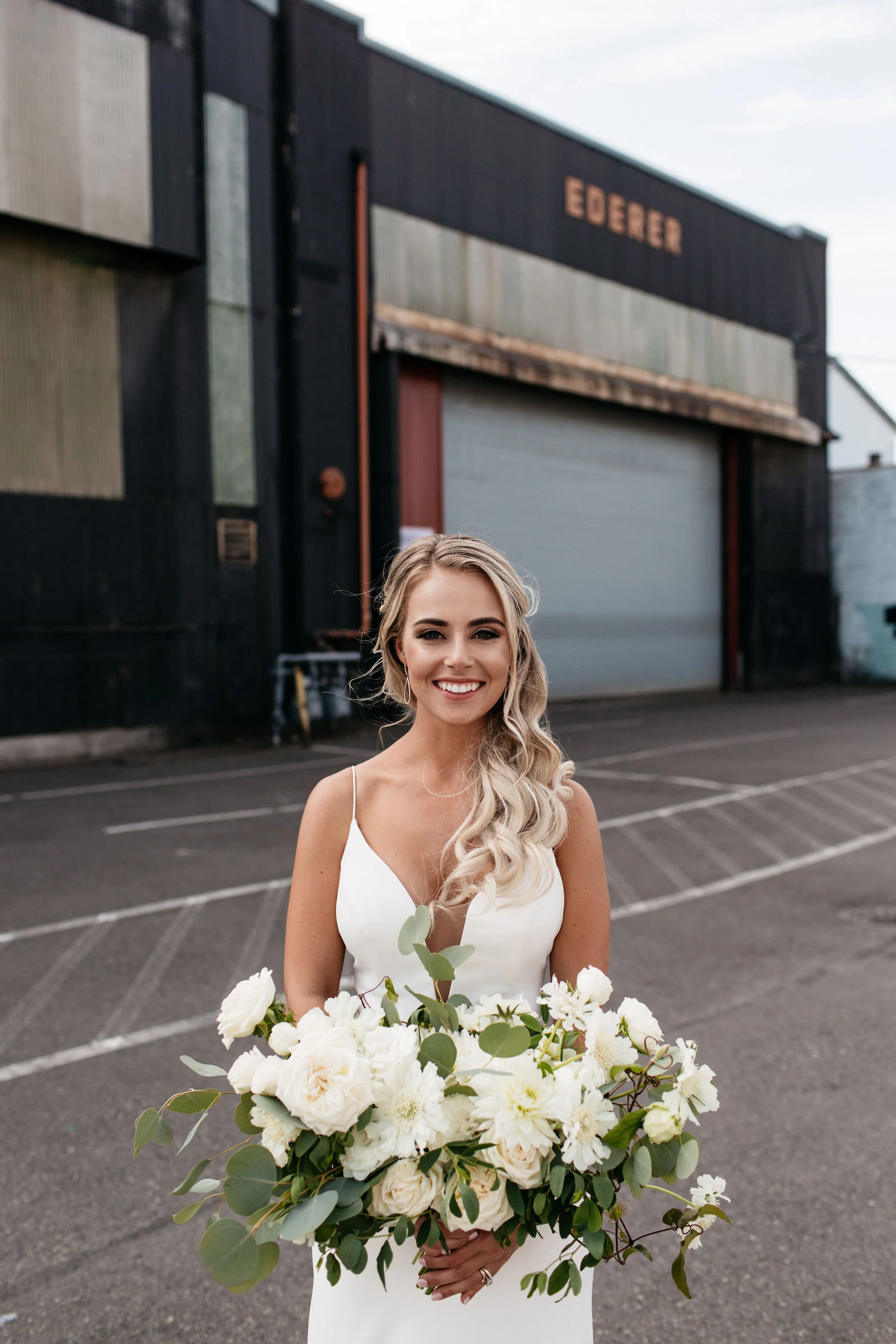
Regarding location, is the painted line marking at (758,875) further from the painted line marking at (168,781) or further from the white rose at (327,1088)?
the painted line marking at (168,781)

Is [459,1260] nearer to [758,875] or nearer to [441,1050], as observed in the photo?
[441,1050]

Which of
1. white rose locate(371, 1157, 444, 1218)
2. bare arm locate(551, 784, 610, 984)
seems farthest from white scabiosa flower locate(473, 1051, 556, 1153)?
bare arm locate(551, 784, 610, 984)

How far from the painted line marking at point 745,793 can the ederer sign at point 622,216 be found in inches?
548

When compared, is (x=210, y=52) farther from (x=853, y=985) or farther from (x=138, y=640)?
(x=853, y=985)

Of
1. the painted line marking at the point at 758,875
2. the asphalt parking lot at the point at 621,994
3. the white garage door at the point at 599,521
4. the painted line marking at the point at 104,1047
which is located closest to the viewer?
the asphalt parking lot at the point at 621,994

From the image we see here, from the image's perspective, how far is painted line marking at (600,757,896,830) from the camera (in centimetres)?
995

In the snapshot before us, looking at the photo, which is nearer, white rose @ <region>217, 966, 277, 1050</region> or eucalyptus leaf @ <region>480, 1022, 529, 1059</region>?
eucalyptus leaf @ <region>480, 1022, 529, 1059</region>

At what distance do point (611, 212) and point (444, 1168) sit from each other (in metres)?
24.2

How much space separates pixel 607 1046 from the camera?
1.66m

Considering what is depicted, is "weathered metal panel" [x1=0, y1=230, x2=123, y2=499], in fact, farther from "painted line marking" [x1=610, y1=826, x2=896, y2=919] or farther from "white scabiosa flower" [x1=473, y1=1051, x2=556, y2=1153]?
"white scabiosa flower" [x1=473, y1=1051, x2=556, y2=1153]

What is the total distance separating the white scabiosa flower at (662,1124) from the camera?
1.60 m

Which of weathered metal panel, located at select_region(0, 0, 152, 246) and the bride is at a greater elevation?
weathered metal panel, located at select_region(0, 0, 152, 246)

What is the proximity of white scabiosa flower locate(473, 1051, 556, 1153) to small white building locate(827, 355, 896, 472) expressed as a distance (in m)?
39.7

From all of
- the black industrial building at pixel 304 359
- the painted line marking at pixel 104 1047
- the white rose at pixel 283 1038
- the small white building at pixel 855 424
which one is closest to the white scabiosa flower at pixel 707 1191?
the white rose at pixel 283 1038
